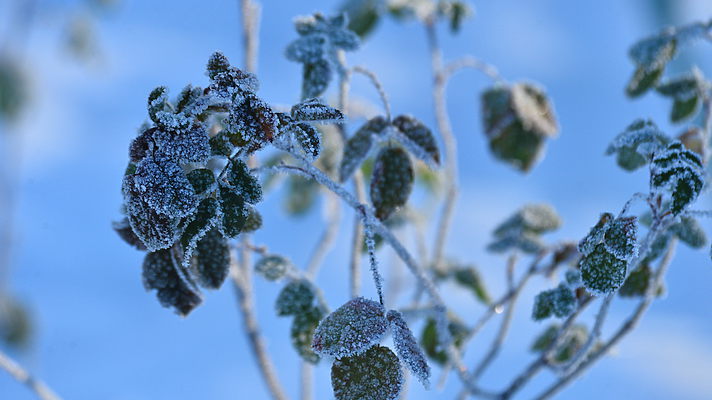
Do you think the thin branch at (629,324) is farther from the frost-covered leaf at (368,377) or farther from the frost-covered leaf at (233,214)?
the frost-covered leaf at (233,214)

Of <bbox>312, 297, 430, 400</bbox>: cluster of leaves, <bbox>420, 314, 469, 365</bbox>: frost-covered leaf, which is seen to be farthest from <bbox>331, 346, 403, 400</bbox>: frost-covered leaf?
<bbox>420, 314, 469, 365</bbox>: frost-covered leaf

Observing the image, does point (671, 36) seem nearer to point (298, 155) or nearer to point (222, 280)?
point (298, 155)

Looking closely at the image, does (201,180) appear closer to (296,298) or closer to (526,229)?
(296,298)

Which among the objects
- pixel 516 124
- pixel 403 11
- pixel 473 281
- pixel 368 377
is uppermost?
pixel 403 11

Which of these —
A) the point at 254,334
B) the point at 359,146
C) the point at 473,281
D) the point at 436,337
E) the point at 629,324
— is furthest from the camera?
the point at 473,281

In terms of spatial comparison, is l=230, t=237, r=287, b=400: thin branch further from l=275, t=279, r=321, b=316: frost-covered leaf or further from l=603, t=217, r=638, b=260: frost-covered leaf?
l=603, t=217, r=638, b=260: frost-covered leaf

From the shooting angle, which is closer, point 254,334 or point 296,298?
point 296,298

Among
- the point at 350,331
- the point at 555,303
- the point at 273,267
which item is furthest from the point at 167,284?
the point at 555,303
